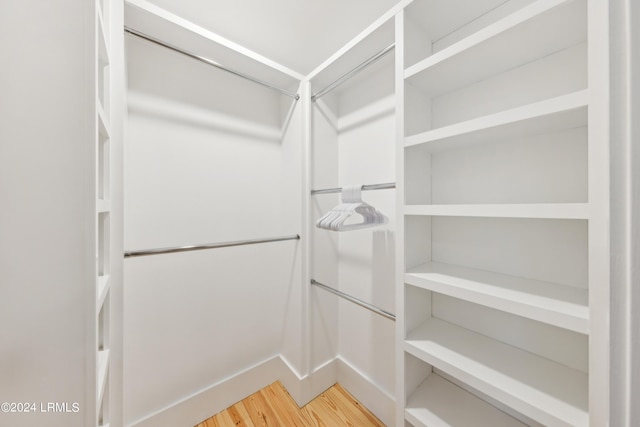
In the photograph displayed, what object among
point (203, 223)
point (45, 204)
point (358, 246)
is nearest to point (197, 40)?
point (203, 223)

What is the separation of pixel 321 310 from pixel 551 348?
43.8 inches

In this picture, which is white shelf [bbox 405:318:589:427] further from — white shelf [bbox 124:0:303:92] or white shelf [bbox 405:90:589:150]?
white shelf [bbox 124:0:303:92]

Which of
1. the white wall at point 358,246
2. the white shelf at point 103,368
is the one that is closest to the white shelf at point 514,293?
the white wall at point 358,246

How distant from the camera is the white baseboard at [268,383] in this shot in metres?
1.25

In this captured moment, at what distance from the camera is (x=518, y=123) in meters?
0.67

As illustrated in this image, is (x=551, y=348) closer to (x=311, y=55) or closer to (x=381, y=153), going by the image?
(x=381, y=153)

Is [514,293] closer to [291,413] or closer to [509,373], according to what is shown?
[509,373]

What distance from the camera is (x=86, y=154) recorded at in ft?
1.57

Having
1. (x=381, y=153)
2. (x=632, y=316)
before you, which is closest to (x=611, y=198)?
(x=632, y=316)

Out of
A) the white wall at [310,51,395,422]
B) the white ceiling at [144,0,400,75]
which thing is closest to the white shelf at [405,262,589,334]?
the white wall at [310,51,395,422]

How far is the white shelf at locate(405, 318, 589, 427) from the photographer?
622 mm

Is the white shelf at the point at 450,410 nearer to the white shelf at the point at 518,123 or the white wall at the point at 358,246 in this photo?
the white wall at the point at 358,246

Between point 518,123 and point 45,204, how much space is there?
3.81ft

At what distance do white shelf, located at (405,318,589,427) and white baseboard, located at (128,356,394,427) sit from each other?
68 cm
